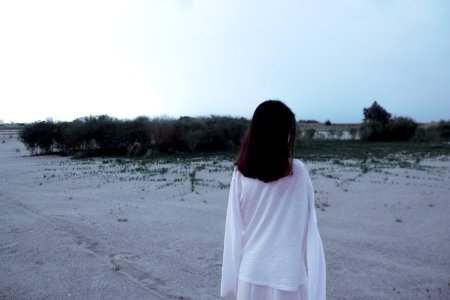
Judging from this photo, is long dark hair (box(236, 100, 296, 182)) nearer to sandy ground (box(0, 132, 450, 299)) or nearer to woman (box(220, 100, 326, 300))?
woman (box(220, 100, 326, 300))

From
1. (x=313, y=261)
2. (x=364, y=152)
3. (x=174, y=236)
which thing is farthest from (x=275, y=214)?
(x=364, y=152)

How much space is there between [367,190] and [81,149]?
53.5 feet

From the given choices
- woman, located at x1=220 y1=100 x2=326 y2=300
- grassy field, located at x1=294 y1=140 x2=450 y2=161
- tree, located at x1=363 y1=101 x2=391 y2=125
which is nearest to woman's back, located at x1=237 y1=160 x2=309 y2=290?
woman, located at x1=220 y1=100 x2=326 y2=300

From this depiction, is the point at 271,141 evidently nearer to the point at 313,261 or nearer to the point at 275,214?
the point at 275,214

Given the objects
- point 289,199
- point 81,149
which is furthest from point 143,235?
point 81,149

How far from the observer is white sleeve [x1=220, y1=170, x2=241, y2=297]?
2336 mm

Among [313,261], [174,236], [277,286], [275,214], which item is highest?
[275,214]

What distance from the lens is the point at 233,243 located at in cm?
236

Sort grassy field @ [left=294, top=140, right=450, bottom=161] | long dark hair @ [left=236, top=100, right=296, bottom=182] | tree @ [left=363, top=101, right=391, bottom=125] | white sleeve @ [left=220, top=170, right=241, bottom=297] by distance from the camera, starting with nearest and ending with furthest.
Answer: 1. long dark hair @ [left=236, top=100, right=296, bottom=182]
2. white sleeve @ [left=220, top=170, right=241, bottom=297]
3. grassy field @ [left=294, top=140, right=450, bottom=161]
4. tree @ [left=363, top=101, right=391, bottom=125]

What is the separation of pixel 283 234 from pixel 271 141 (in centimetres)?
56

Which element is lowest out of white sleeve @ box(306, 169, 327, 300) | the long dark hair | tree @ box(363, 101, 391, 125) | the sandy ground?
the sandy ground

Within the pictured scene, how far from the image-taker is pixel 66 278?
449cm

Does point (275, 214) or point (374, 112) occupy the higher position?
point (374, 112)

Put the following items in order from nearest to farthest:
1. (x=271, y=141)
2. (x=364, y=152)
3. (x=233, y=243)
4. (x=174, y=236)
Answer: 1. (x=271, y=141)
2. (x=233, y=243)
3. (x=174, y=236)
4. (x=364, y=152)
